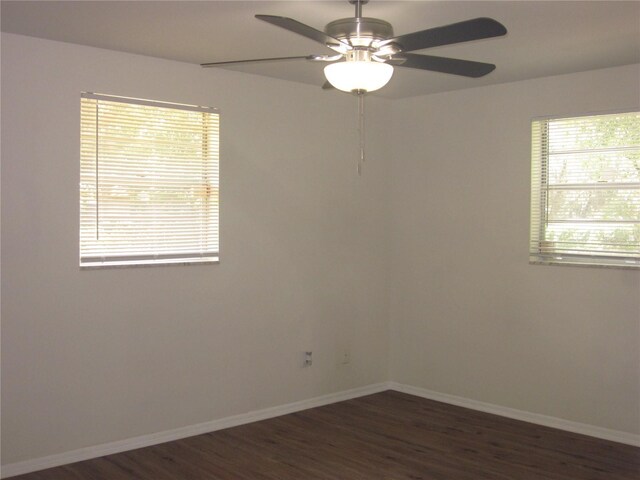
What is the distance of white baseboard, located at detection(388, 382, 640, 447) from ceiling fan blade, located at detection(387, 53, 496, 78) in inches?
104

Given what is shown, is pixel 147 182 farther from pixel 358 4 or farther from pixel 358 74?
pixel 358 74

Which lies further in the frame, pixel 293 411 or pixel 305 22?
pixel 293 411

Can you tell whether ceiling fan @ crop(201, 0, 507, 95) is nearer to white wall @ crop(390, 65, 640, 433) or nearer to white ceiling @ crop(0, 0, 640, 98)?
white ceiling @ crop(0, 0, 640, 98)

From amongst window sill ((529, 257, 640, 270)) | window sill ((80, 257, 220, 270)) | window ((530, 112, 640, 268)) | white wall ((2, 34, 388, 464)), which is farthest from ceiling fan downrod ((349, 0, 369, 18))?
window sill ((529, 257, 640, 270))

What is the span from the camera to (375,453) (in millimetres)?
4156

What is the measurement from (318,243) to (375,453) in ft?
5.36

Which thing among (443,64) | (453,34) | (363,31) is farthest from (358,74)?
(443,64)

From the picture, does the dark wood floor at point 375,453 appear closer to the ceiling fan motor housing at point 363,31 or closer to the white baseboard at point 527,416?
the white baseboard at point 527,416

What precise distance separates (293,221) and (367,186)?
0.81 metres

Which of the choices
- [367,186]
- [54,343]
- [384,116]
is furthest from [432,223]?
[54,343]

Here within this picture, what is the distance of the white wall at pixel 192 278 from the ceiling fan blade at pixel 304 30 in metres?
1.74

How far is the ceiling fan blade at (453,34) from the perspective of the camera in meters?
2.44

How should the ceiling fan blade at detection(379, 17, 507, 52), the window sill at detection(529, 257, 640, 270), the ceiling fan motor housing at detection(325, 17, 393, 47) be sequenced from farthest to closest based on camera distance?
the window sill at detection(529, 257, 640, 270) → the ceiling fan motor housing at detection(325, 17, 393, 47) → the ceiling fan blade at detection(379, 17, 507, 52)

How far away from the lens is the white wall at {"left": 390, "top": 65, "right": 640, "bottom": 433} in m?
4.43
